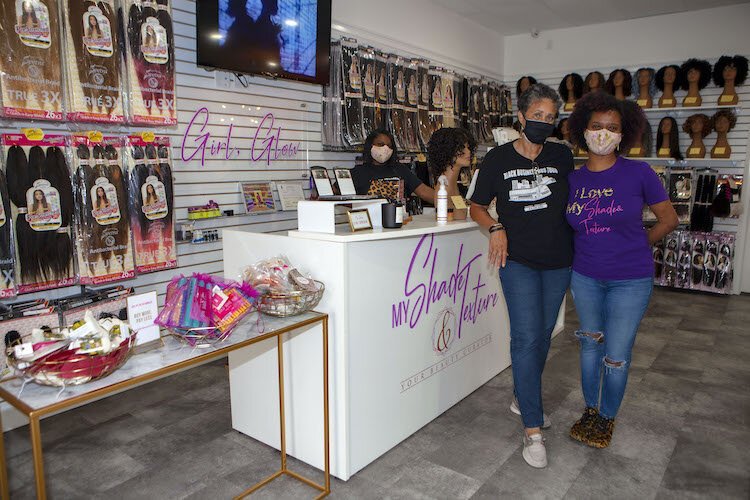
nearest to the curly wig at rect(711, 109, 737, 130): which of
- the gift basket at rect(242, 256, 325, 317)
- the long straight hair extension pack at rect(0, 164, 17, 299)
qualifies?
the gift basket at rect(242, 256, 325, 317)

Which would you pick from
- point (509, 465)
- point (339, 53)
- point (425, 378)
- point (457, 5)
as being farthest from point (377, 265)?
point (457, 5)

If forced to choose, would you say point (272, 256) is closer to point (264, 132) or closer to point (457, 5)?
point (264, 132)

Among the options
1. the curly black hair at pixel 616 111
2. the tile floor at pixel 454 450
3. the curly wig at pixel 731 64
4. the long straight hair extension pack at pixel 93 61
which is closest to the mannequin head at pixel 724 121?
the curly wig at pixel 731 64

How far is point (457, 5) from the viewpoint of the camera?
579 centimetres

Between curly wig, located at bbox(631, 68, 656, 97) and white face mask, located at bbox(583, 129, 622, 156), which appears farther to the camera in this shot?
curly wig, located at bbox(631, 68, 656, 97)

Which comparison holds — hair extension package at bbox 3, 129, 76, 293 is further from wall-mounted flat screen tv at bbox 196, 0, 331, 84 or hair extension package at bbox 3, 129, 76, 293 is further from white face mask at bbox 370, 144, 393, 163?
white face mask at bbox 370, 144, 393, 163

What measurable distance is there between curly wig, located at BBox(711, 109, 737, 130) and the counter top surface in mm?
4537

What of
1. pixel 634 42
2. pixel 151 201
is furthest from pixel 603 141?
pixel 634 42

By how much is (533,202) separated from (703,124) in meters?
4.80

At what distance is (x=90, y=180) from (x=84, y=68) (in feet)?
1.92

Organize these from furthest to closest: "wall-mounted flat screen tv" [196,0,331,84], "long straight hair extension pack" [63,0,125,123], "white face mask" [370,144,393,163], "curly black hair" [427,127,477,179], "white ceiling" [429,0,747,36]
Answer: "white ceiling" [429,0,747,36], "white face mask" [370,144,393,163], "wall-mounted flat screen tv" [196,0,331,84], "curly black hair" [427,127,477,179], "long straight hair extension pack" [63,0,125,123]

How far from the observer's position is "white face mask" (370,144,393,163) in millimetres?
4004

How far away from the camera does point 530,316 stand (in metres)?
2.38

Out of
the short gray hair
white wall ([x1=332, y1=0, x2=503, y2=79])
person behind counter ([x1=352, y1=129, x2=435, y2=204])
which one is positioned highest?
white wall ([x1=332, y1=0, x2=503, y2=79])
